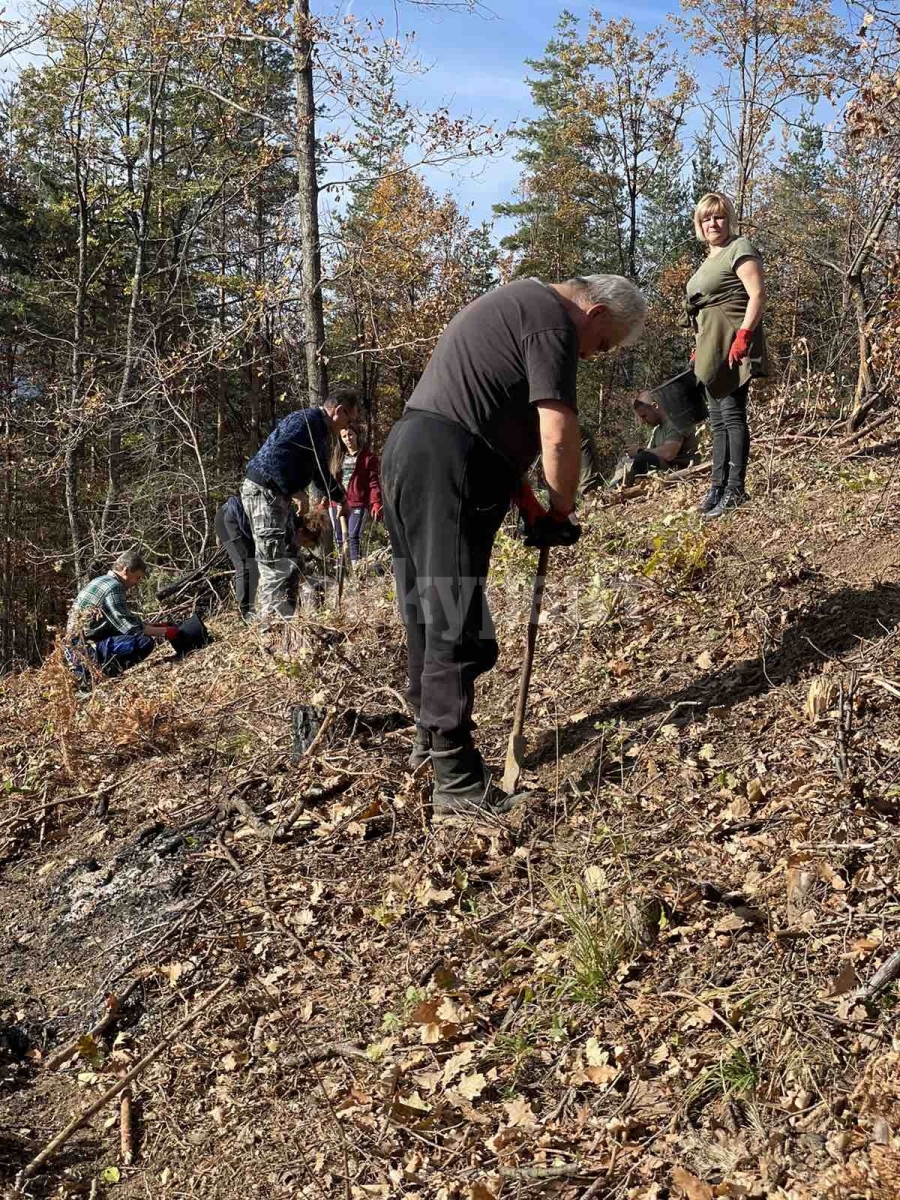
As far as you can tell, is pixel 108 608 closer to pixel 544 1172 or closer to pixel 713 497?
pixel 713 497

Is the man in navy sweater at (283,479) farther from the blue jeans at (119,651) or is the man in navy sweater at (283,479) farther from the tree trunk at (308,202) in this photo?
the tree trunk at (308,202)

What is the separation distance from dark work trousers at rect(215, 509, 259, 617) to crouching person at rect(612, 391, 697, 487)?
3277mm

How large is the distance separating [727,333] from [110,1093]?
5.24 m

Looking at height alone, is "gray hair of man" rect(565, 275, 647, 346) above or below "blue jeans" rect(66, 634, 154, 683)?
above

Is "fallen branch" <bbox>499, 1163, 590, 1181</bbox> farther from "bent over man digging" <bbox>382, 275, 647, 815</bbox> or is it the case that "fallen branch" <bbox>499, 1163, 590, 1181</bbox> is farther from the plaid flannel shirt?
the plaid flannel shirt

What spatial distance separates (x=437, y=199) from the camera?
29.4 meters

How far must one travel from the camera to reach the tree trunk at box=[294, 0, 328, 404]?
9594 mm

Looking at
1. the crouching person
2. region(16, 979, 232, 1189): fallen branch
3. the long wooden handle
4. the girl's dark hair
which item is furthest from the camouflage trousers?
region(16, 979, 232, 1189): fallen branch

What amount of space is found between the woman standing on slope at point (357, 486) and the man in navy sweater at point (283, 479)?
0.85 m

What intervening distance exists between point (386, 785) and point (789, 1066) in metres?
2.27

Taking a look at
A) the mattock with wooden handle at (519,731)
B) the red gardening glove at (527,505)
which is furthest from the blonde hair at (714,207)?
the mattock with wooden handle at (519,731)

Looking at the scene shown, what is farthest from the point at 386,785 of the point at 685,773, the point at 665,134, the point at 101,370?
the point at 665,134

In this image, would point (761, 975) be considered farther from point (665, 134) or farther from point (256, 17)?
point (665, 134)

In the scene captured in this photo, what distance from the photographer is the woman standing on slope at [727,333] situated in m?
5.90
